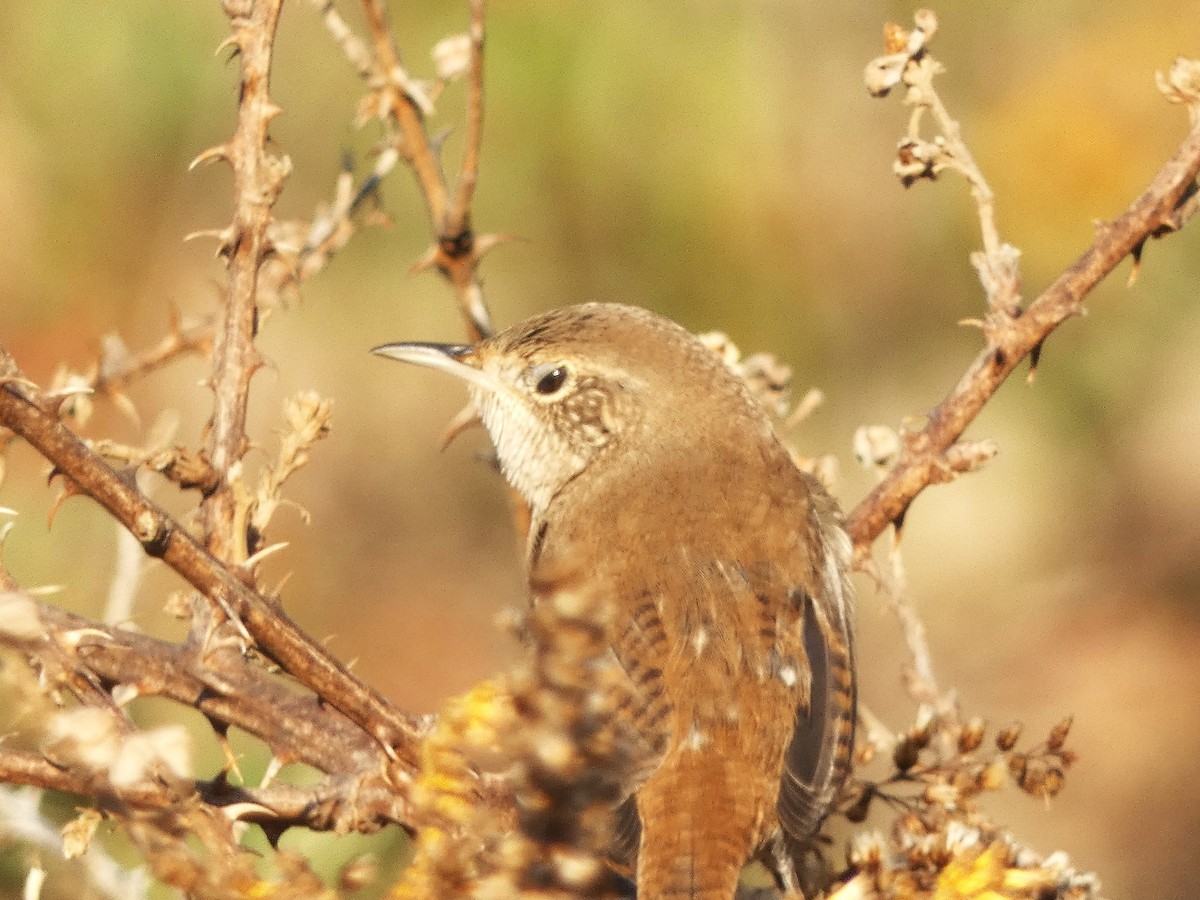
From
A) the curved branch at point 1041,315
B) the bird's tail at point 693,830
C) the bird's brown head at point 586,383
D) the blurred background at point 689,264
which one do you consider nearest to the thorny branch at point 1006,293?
the curved branch at point 1041,315

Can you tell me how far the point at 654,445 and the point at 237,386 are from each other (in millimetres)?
1179

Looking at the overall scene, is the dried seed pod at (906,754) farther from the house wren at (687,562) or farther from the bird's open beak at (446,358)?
the bird's open beak at (446,358)

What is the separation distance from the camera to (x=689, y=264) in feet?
20.0

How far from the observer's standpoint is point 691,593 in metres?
3.01

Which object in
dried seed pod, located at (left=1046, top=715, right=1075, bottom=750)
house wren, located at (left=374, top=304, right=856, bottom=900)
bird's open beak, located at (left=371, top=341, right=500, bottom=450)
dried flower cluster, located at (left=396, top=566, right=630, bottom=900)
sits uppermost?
bird's open beak, located at (left=371, top=341, right=500, bottom=450)

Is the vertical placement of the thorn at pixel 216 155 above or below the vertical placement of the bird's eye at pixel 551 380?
below

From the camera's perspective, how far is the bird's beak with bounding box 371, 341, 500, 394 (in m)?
3.65

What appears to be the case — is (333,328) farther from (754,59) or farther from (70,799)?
(70,799)

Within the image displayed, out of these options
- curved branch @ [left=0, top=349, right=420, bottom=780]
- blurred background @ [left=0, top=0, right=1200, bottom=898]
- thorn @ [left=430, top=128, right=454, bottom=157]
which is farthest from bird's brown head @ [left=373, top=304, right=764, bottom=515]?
blurred background @ [left=0, top=0, right=1200, bottom=898]

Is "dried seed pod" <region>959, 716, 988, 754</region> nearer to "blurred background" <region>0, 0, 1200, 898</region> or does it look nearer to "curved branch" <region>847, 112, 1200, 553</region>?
"curved branch" <region>847, 112, 1200, 553</region>

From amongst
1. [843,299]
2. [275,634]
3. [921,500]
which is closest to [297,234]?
[275,634]

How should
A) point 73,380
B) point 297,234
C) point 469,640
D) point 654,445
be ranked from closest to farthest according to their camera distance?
point 73,380 < point 297,234 < point 654,445 < point 469,640

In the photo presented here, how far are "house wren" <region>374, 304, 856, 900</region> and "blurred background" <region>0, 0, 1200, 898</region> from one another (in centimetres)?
229

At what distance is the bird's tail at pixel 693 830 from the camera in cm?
254
